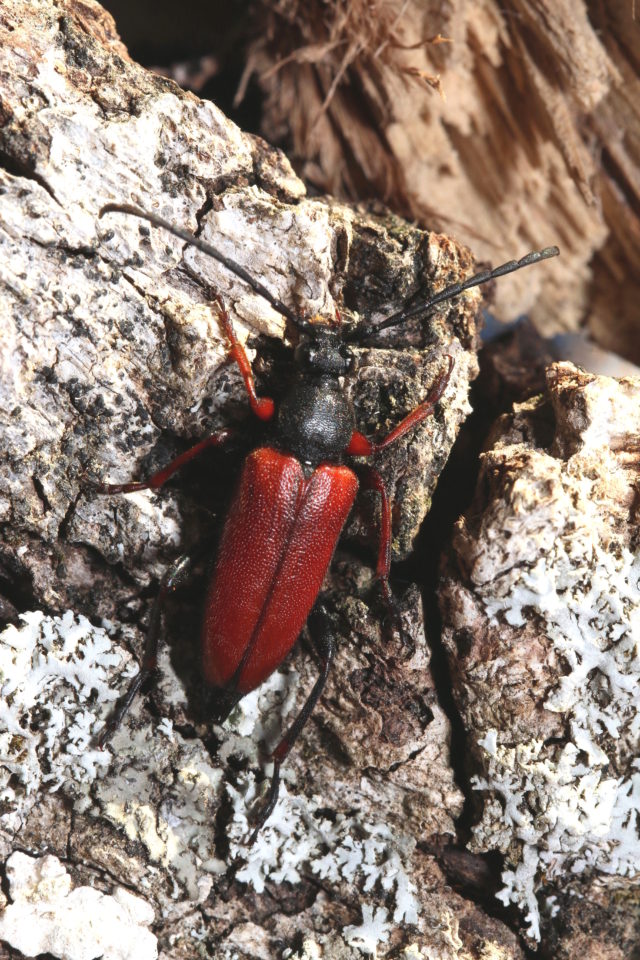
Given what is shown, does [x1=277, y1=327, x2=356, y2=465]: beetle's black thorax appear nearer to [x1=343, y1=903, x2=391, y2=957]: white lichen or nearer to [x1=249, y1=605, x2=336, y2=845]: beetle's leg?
→ [x1=249, y1=605, x2=336, y2=845]: beetle's leg

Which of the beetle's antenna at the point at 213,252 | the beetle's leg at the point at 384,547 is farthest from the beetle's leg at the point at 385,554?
the beetle's antenna at the point at 213,252

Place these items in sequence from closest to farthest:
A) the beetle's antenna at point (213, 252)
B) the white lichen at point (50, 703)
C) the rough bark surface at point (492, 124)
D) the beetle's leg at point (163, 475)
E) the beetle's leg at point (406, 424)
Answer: the beetle's antenna at point (213, 252), the white lichen at point (50, 703), the beetle's leg at point (163, 475), the beetle's leg at point (406, 424), the rough bark surface at point (492, 124)

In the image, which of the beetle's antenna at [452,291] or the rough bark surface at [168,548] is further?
the beetle's antenna at [452,291]

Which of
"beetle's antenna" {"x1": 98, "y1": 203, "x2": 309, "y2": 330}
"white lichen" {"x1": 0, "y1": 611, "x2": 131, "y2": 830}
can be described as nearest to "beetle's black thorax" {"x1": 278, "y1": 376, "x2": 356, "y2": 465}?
"beetle's antenna" {"x1": 98, "y1": 203, "x2": 309, "y2": 330}

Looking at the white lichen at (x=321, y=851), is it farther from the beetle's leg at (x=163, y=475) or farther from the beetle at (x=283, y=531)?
the beetle's leg at (x=163, y=475)

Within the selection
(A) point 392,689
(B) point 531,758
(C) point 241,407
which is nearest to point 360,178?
(C) point 241,407

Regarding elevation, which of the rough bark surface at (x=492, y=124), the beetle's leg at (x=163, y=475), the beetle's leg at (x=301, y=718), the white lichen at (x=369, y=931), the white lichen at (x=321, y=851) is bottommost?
the white lichen at (x=369, y=931)

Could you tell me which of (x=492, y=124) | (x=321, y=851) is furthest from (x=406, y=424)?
(x=492, y=124)
